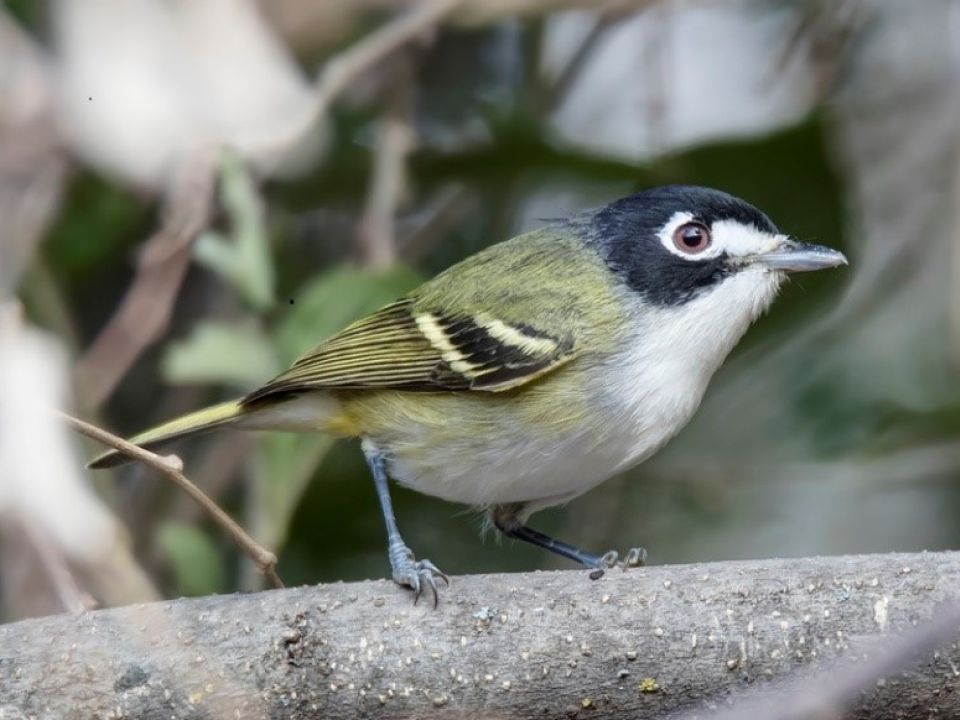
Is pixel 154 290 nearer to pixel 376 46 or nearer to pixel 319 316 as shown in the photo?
pixel 319 316

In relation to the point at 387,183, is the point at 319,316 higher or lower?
lower

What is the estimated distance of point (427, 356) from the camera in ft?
11.0

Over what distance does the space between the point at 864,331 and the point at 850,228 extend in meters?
0.92

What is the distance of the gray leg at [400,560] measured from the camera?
2666 millimetres

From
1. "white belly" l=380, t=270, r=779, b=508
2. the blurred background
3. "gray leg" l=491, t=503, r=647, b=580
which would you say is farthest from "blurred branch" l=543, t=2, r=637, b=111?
"gray leg" l=491, t=503, r=647, b=580

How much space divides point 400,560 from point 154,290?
53.0 inches

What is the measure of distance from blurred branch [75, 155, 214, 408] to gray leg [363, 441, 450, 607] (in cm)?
79

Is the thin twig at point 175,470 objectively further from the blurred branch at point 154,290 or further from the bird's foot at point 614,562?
the blurred branch at point 154,290

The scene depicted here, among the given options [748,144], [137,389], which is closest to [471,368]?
[748,144]

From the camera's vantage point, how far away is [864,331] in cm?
514

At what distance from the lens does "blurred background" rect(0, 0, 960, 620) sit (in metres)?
3.81

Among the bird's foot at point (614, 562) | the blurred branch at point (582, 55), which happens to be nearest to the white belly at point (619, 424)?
the bird's foot at point (614, 562)

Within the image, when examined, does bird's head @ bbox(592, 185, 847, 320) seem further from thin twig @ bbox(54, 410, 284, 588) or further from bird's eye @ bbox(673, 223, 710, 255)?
thin twig @ bbox(54, 410, 284, 588)

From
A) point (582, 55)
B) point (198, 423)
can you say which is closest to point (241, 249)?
point (198, 423)
